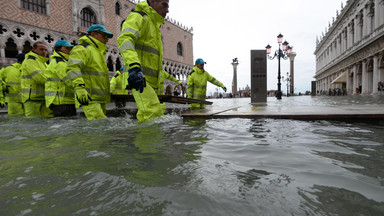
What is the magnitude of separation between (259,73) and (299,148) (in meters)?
11.5

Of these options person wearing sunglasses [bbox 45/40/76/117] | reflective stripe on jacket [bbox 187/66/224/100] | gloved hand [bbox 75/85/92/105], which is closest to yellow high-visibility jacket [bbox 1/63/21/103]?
person wearing sunglasses [bbox 45/40/76/117]

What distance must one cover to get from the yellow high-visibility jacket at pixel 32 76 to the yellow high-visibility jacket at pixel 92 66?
6.81 ft

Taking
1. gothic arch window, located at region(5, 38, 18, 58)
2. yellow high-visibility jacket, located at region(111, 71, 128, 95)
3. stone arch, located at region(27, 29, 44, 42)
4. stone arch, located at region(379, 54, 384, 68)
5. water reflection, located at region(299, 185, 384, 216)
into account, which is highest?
stone arch, located at region(27, 29, 44, 42)

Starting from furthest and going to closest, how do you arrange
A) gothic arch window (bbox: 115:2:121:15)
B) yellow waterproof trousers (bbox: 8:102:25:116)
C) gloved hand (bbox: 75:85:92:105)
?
gothic arch window (bbox: 115:2:121:15), yellow waterproof trousers (bbox: 8:102:25:116), gloved hand (bbox: 75:85:92:105)

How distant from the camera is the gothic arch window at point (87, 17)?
2412 cm

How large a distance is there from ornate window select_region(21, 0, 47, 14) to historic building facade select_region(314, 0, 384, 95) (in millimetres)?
33085

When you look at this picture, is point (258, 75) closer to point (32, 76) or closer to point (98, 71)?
point (98, 71)

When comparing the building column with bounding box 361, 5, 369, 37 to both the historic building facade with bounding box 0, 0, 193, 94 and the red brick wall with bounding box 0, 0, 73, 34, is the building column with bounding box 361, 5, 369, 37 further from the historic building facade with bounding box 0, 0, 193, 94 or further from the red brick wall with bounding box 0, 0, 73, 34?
the red brick wall with bounding box 0, 0, 73, 34

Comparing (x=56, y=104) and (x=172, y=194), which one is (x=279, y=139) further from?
(x=56, y=104)

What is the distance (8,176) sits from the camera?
125cm

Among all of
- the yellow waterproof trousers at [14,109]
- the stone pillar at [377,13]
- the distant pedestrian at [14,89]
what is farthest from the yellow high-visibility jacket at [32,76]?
the stone pillar at [377,13]

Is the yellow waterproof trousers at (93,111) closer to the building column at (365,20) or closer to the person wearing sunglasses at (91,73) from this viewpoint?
the person wearing sunglasses at (91,73)

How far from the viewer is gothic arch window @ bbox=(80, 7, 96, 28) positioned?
79.1 feet

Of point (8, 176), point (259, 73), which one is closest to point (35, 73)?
point (8, 176)
